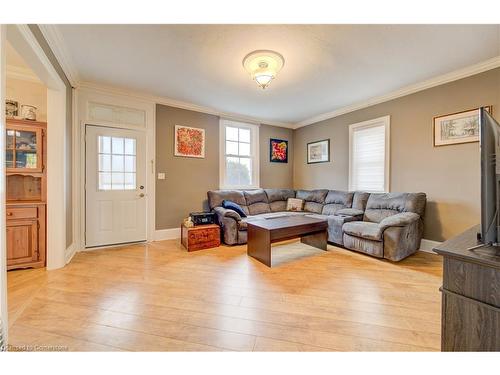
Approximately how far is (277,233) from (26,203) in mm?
2984

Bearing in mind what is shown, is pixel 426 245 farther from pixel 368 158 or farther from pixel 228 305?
pixel 228 305

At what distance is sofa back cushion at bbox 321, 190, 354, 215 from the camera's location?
13.3 feet

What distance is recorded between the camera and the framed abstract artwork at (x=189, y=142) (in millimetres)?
4102

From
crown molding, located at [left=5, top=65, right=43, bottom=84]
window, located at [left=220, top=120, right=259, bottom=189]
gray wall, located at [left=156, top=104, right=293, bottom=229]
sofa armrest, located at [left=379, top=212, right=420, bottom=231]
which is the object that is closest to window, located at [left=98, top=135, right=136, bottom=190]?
gray wall, located at [left=156, top=104, right=293, bottom=229]

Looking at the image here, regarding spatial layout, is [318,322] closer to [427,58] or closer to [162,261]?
[162,261]

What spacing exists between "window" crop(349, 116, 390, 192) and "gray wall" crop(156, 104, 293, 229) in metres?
2.79

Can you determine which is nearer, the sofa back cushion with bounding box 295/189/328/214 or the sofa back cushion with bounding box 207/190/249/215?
the sofa back cushion with bounding box 207/190/249/215

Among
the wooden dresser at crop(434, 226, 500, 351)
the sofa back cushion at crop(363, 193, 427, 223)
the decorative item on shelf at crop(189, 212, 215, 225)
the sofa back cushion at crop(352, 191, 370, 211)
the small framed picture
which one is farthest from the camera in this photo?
the small framed picture

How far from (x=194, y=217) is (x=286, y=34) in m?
2.80

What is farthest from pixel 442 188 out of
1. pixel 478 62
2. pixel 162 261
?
pixel 162 261

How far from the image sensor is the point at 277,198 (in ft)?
16.2

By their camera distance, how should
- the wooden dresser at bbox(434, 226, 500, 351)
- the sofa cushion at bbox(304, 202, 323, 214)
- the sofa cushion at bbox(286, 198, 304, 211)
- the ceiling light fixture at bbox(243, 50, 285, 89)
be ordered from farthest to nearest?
1. the sofa cushion at bbox(286, 198, 304, 211)
2. the sofa cushion at bbox(304, 202, 323, 214)
3. the ceiling light fixture at bbox(243, 50, 285, 89)
4. the wooden dresser at bbox(434, 226, 500, 351)

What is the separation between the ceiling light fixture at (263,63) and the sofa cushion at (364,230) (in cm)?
239

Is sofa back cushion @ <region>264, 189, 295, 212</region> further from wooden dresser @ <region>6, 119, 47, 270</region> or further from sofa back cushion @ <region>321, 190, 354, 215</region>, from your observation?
wooden dresser @ <region>6, 119, 47, 270</region>
